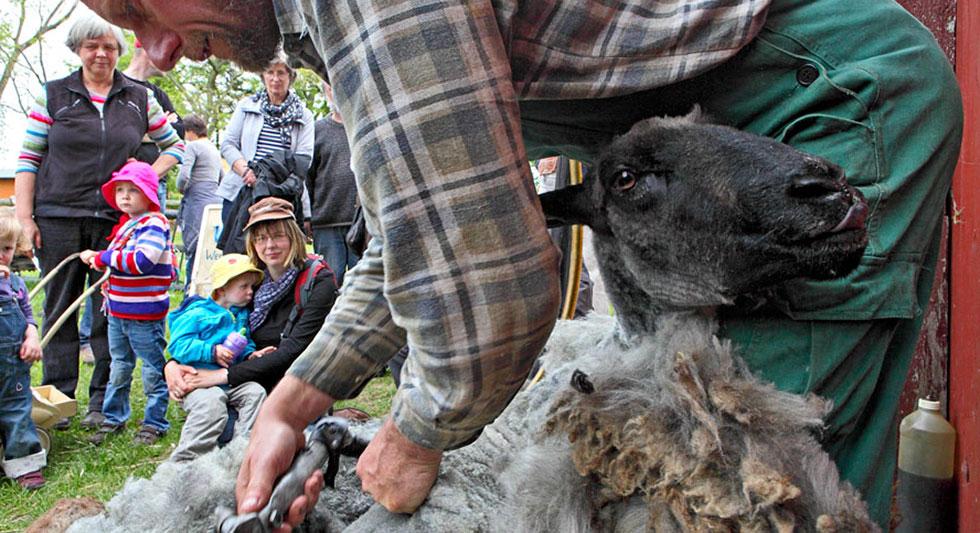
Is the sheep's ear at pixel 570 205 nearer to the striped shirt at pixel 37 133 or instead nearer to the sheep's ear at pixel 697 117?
the sheep's ear at pixel 697 117

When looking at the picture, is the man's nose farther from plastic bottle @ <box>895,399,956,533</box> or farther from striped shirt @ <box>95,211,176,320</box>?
striped shirt @ <box>95,211,176,320</box>

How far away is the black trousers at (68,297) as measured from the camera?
555 cm

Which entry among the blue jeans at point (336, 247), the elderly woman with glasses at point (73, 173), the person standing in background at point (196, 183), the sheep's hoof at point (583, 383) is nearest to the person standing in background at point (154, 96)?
the elderly woman with glasses at point (73, 173)

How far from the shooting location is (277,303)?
452 centimetres

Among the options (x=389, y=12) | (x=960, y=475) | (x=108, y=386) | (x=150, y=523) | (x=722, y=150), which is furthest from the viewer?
(x=108, y=386)

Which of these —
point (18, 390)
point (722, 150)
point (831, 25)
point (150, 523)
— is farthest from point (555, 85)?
point (18, 390)

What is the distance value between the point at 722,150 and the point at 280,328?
11.4ft

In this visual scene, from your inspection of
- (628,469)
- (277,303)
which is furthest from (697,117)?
(277,303)

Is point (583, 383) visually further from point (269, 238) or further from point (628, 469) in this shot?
point (269, 238)

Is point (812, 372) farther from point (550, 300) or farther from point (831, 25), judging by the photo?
point (831, 25)

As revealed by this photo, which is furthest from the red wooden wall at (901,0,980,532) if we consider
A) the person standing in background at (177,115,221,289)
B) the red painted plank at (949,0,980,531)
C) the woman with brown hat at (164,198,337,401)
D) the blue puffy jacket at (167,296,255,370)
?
the person standing in background at (177,115,221,289)

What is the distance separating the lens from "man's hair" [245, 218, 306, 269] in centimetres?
458

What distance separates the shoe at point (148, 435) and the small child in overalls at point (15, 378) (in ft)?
1.82

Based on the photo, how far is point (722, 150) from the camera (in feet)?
4.58
